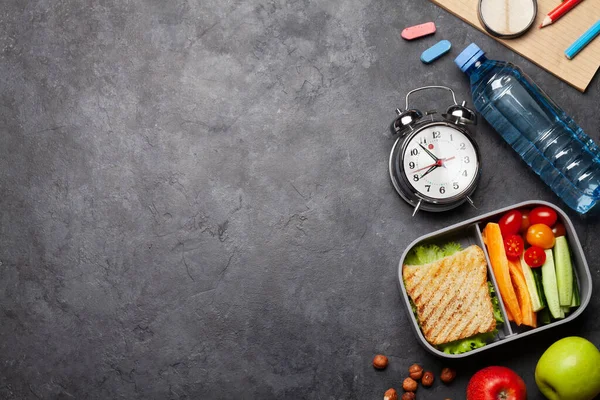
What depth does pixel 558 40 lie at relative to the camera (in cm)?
281

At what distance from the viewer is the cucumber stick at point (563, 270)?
2592 mm

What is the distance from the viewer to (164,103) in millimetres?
2881

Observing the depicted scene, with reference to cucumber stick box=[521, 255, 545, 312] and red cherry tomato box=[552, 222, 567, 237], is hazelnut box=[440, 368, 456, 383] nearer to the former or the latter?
cucumber stick box=[521, 255, 545, 312]

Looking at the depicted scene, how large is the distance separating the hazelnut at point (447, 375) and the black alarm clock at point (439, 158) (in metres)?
0.69

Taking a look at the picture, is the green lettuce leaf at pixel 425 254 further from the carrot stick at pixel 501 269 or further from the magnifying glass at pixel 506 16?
the magnifying glass at pixel 506 16

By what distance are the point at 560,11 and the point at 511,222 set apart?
0.93 meters

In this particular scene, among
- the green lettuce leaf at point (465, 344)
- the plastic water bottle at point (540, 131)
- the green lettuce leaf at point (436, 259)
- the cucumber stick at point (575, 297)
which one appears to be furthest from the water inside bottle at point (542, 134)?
the green lettuce leaf at point (465, 344)

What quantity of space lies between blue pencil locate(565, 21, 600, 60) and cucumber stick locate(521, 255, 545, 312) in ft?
2.98


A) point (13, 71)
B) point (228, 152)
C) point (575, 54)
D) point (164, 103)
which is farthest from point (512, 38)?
point (13, 71)

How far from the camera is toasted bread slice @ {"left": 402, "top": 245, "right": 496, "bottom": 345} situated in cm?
260

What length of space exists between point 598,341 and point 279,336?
1.35 meters

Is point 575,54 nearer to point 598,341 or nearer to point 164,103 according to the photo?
point 598,341

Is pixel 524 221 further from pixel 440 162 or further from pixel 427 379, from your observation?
pixel 427 379

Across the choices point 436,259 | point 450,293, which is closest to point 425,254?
point 436,259
